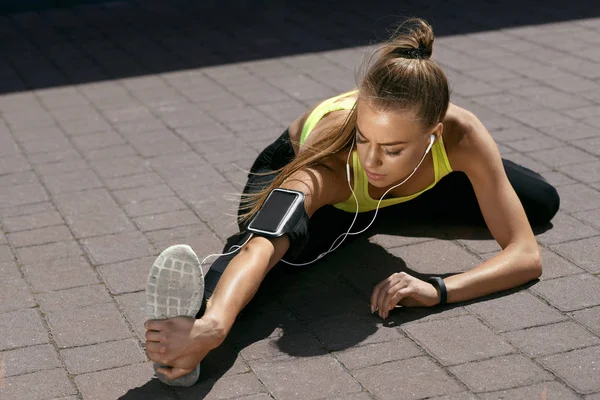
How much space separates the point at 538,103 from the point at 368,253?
2.45 m

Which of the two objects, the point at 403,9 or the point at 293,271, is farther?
the point at 403,9

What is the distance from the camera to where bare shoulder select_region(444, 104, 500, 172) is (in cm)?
389

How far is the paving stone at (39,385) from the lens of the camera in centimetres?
335

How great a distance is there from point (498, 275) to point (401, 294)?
1.37ft

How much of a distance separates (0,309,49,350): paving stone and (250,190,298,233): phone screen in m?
0.89

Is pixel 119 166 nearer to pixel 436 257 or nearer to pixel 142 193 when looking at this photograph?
pixel 142 193

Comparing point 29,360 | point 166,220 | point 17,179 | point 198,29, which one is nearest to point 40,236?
point 166,220

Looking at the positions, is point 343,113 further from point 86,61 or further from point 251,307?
point 86,61

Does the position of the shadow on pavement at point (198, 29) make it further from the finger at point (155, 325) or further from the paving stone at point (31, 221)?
the finger at point (155, 325)

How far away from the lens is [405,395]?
3262mm

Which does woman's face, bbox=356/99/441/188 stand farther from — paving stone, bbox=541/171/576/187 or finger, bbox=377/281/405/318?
paving stone, bbox=541/171/576/187

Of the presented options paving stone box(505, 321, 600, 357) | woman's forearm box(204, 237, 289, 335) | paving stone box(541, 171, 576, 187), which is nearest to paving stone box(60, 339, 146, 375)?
woman's forearm box(204, 237, 289, 335)

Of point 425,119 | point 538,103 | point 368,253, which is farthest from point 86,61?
point 425,119

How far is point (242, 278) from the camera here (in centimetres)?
341
